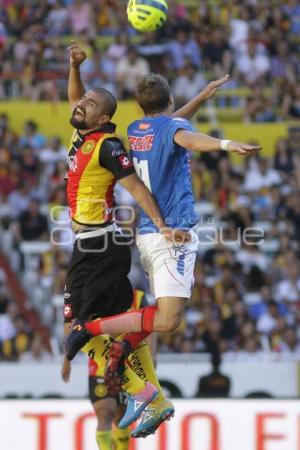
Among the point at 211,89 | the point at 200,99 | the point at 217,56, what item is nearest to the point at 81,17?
the point at 217,56

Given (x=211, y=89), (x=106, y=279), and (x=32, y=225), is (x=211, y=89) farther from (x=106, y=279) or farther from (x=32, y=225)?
(x=32, y=225)

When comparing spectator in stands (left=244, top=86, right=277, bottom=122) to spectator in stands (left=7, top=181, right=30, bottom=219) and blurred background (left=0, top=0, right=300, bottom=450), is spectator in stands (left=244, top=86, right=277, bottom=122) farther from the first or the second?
spectator in stands (left=7, top=181, right=30, bottom=219)

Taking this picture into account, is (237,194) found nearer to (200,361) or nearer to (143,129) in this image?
(200,361)

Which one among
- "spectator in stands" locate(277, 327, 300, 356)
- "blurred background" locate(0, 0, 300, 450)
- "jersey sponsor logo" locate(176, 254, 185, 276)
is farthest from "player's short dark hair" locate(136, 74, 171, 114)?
"spectator in stands" locate(277, 327, 300, 356)

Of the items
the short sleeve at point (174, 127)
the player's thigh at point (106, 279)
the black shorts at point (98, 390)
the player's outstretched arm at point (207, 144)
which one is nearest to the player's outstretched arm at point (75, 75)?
the short sleeve at point (174, 127)

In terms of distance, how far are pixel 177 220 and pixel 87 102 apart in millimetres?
1141

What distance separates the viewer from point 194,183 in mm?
19516

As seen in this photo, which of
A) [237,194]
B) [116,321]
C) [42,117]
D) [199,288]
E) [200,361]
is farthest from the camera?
[42,117]

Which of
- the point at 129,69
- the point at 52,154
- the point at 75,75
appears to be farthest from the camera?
the point at 129,69

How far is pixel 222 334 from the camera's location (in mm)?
17266

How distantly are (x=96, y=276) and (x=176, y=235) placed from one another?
77cm

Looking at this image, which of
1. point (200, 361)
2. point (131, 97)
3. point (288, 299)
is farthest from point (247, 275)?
point (131, 97)

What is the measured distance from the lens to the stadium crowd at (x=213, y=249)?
17.3m

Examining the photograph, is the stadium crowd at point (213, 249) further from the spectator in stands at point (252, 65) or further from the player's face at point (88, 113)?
the player's face at point (88, 113)
